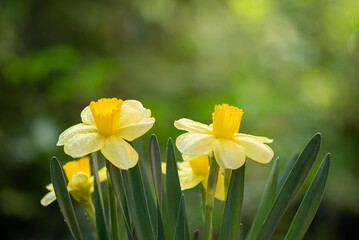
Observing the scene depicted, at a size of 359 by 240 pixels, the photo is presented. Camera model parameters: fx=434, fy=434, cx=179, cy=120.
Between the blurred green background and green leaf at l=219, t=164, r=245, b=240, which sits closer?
green leaf at l=219, t=164, r=245, b=240

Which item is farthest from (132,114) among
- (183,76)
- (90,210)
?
(183,76)

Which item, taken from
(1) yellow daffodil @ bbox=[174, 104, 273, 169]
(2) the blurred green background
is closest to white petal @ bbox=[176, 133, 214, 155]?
(1) yellow daffodil @ bbox=[174, 104, 273, 169]

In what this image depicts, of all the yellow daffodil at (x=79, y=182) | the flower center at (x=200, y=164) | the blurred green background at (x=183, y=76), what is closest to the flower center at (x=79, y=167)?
the yellow daffodil at (x=79, y=182)

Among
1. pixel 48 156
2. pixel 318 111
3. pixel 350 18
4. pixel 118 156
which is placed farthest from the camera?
pixel 350 18

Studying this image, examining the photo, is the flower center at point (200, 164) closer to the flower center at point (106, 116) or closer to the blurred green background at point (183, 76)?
the flower center at point (106, 116)

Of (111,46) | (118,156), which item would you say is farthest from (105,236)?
(111,46)

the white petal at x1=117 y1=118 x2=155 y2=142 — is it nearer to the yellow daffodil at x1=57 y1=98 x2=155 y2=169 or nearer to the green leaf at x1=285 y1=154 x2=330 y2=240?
the yellow daffodil at x1=57 y1=98 x2=155 y2=169

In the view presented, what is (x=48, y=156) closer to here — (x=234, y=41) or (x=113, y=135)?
(x=113, y=135)
